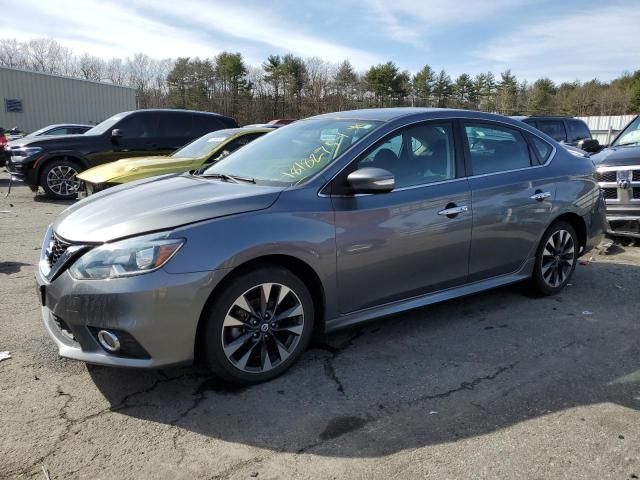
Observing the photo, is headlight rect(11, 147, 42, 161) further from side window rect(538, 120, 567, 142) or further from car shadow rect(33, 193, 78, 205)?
side window rect(538, 120, 567, 142)

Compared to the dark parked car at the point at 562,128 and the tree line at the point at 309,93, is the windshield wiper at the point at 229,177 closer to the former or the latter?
the dark parked car at the point at 562,128

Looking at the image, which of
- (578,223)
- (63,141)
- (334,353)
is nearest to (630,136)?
(578,223)

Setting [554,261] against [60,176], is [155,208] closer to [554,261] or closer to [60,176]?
[554,261]

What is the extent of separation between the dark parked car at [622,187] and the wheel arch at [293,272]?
513 centimetres

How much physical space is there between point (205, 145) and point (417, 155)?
5287 millimetres

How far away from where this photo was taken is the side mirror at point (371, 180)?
132 inches

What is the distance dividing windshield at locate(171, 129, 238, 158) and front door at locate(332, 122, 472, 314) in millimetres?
4879

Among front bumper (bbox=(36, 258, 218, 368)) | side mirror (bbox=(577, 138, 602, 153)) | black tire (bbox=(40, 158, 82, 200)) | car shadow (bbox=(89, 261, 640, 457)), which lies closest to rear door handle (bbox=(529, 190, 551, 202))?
car shadow (bbox=(89, 261, 640, 457))

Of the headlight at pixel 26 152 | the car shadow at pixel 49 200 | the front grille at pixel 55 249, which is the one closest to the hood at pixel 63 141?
the headlight at pixel 26 152

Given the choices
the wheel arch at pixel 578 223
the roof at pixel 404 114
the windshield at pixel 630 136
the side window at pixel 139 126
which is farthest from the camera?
the side window at pixel 139 126

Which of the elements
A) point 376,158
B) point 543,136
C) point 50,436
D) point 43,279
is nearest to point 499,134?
point 543,136

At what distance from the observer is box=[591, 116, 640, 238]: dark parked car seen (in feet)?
22.0

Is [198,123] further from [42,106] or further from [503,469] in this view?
[42,106]

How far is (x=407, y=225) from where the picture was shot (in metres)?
3.70
